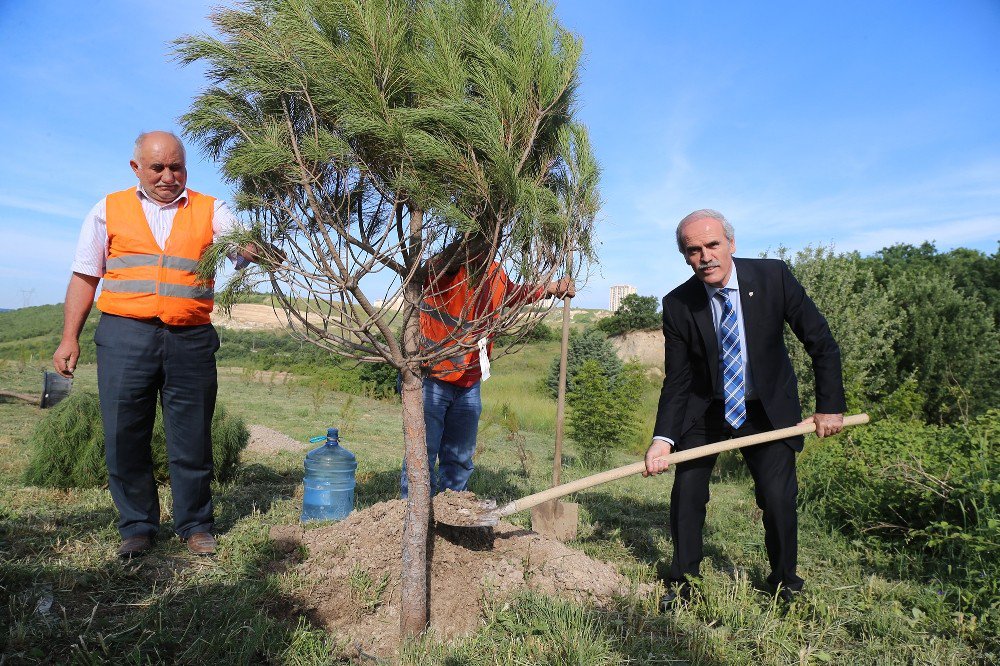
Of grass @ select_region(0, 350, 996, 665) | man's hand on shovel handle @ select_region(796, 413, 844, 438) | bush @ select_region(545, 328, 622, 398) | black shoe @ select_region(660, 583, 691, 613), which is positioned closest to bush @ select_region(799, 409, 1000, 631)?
grass @ select_region(0, 350, 996, 665)

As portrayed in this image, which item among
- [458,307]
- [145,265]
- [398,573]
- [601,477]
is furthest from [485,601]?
[145,265]

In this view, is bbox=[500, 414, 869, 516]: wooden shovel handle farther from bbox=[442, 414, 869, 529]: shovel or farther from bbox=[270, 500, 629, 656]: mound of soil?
bbox=[270, 500, 629, 656]: mound of soil

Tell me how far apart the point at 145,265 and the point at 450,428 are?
2024 mm

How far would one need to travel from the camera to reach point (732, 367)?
10.3ft

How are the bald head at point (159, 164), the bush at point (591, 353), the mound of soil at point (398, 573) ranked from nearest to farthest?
the mound of soil at point (398, 573)
the bald head at point (159, 164)
the bush at point (591, 353)

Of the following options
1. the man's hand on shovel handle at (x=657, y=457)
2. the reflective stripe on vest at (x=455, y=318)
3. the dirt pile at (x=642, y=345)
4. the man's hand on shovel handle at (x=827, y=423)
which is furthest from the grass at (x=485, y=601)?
the dirt pile at (x=642, y=345)

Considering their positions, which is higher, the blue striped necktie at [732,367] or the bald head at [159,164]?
the bald head at [159,164]

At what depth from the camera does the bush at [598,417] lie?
→ 7.73m

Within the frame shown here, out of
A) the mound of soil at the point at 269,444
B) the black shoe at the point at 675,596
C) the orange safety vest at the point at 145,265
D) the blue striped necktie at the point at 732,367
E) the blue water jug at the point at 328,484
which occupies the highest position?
the orange safety vest at the point at 145,265

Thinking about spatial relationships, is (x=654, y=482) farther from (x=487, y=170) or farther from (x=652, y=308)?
(x=652, y=308)

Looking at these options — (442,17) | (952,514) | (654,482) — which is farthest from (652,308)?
(442,17)

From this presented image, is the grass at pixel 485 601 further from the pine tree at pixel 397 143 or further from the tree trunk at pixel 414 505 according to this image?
the pine tree at pixel 397 143

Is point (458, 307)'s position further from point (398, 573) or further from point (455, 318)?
point (398, 573)

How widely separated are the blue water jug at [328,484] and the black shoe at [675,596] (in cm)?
225
